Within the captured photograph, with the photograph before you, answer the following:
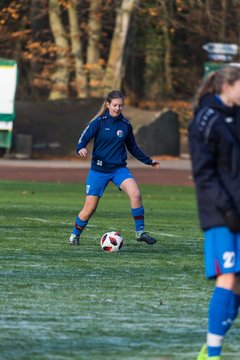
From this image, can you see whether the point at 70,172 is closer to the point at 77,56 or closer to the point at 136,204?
the point at 77,56

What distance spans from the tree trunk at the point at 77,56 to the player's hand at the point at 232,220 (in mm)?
42383

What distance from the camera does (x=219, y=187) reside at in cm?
787

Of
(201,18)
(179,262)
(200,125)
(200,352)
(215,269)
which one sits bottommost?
(201,18)

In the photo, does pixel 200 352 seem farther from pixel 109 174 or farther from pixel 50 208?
pixel 50 208

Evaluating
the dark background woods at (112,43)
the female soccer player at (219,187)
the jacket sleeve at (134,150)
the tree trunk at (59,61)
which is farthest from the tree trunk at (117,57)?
the female soccer player at (219,187)

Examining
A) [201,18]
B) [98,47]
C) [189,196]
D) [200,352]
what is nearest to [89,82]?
[98,47]

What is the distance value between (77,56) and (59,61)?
4.38 feet

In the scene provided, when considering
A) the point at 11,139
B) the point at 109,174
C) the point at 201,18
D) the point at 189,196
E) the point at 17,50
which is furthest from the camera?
the point at 17,50

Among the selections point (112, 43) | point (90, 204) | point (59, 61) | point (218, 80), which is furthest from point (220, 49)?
point (218, 80)

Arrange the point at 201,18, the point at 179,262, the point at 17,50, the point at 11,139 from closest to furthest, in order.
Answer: the point at 179,262 < the point at 11,139 < the point at 201,18 < the point at 17,50

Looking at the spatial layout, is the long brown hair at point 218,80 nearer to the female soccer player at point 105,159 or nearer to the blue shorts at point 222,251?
the blue shorts at point 222,251

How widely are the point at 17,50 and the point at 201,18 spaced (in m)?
9.21

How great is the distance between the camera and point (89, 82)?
5128 cm

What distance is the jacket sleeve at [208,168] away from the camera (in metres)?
7.82
